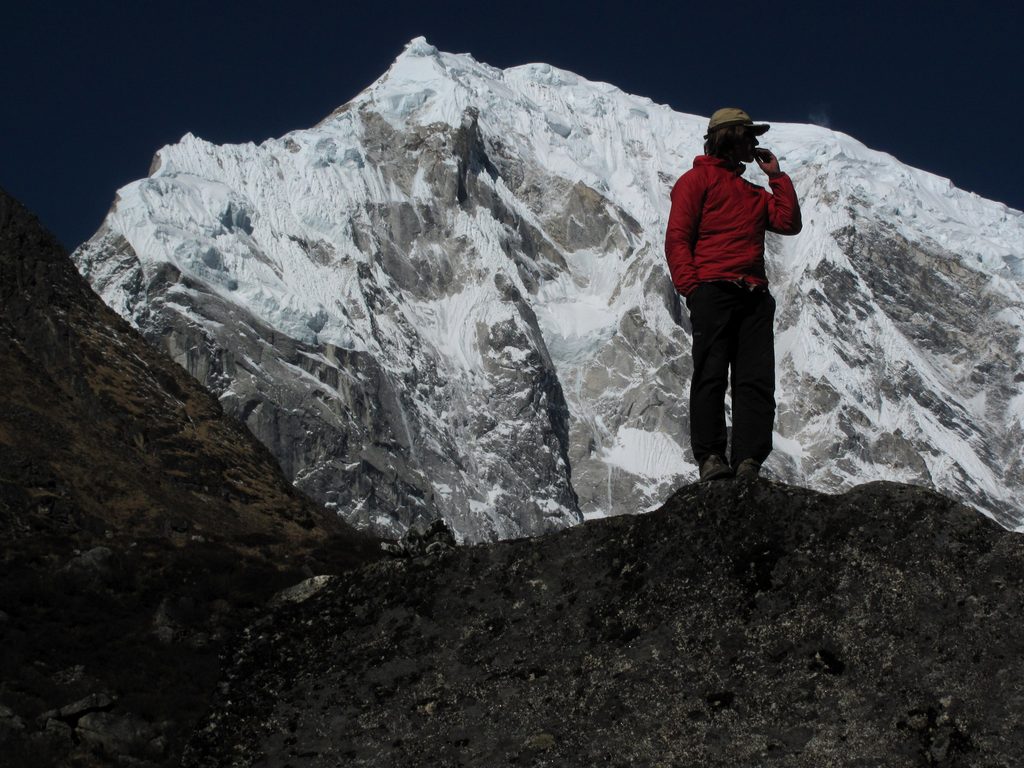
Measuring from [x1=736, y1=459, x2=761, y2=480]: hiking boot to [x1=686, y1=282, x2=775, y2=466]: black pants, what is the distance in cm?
5

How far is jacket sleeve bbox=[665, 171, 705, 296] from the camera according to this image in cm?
1227

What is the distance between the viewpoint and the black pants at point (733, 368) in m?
12.3

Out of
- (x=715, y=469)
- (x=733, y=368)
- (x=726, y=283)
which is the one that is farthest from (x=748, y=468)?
(x=726, y=283)

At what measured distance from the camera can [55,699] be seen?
12195mm

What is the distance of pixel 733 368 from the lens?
1257 centimetres

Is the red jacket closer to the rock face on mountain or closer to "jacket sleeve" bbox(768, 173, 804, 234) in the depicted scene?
"jacket sleeve" bbox(768, 173, 804, 234)

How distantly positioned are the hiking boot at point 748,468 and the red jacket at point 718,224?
→ 53.5 inches

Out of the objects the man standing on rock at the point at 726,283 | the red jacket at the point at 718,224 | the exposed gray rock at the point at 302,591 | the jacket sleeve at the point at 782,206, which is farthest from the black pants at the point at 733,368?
the exposed gray rock at the point at 302,591

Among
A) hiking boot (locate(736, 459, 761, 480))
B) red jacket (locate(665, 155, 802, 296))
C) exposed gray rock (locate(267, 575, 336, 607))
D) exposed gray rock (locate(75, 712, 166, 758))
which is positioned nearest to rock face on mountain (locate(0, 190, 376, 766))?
exposed gray rock (locate(75, 712, 166, 758))

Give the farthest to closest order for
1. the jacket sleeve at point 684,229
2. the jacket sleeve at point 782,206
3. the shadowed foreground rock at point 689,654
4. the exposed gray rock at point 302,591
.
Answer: the exposed gray rock at point 302,591, the jacket sleeve at point 782,206, the jacket sleeve at point 684,229, the shadowed foreground rock at point 689,654

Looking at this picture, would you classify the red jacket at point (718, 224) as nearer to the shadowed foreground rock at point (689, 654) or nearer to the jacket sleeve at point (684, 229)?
the jacket sleeve at point (684, 229)

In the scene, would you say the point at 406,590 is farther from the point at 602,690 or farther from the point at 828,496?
the point at 828,496

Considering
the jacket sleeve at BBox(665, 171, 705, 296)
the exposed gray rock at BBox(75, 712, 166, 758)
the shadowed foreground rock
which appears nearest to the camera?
the shadowed foreground rock

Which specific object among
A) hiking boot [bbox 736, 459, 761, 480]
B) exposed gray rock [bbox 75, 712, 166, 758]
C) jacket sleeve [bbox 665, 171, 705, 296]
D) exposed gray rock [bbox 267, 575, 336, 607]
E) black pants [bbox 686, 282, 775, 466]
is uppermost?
jacket sleeve [bbox 665, 171, 705, 296]
